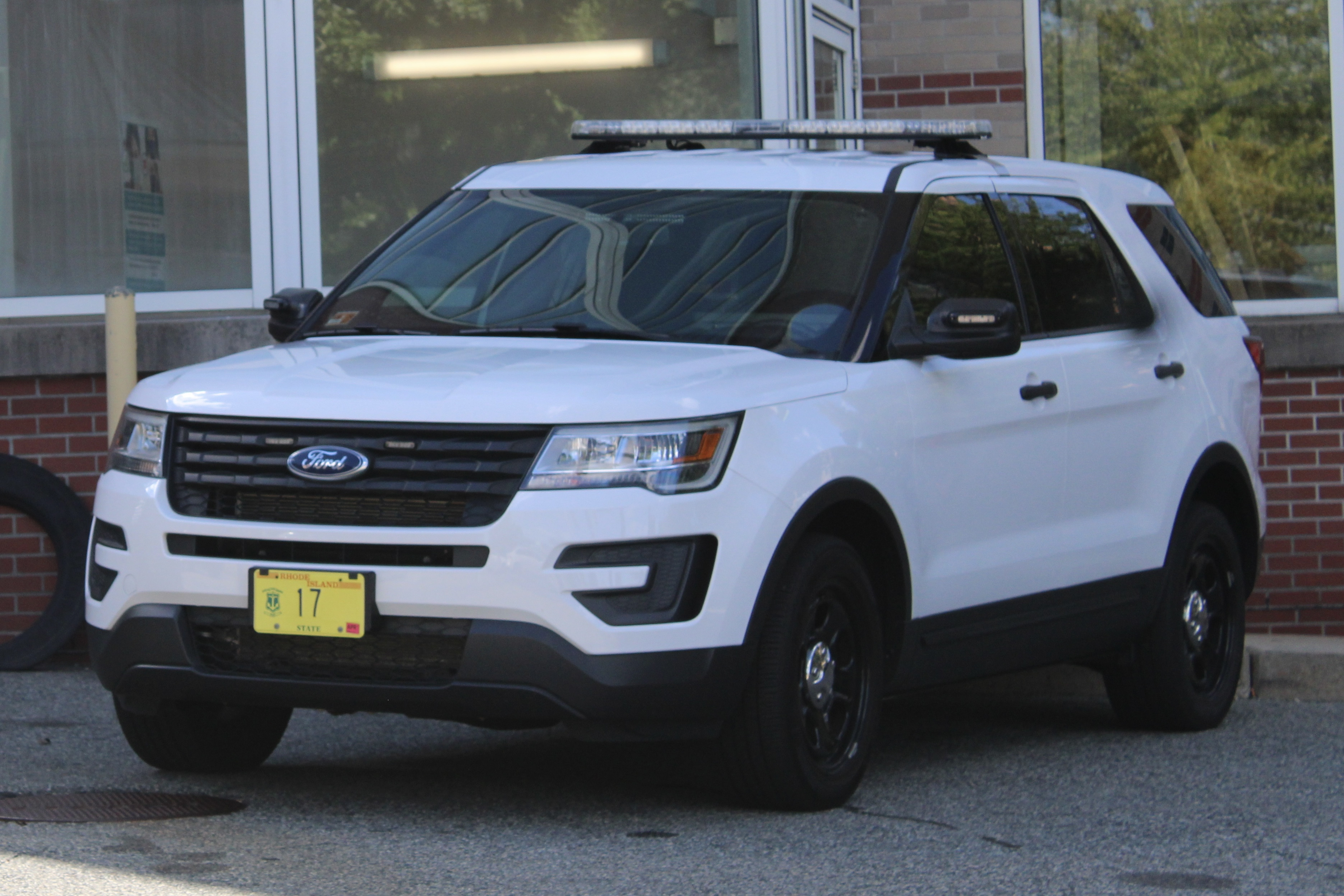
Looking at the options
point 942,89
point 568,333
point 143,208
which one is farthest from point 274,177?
point 568,333

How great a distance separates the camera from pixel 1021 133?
35.1 feet

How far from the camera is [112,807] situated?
222 inches

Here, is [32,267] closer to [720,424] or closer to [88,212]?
[88,212]

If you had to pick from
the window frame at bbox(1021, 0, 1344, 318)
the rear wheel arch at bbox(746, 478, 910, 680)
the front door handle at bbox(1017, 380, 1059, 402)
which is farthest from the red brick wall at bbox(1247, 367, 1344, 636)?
the rear wheel arch at bbox(746, 478, 910, 680)

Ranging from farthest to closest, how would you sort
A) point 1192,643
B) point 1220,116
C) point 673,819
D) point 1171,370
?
point 1220,116, point 1192,643, point 1171,370, point 673,819

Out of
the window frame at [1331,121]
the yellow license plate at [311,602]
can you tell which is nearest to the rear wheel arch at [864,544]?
the yellow license plate at [311,602]

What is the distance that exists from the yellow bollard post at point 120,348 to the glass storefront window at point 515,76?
69.5 inches

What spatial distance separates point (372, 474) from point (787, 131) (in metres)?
2.23

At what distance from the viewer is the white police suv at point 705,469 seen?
200 inches

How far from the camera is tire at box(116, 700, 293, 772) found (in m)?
5.94

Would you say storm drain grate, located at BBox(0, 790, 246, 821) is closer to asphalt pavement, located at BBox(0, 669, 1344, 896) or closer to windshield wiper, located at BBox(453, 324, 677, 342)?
asphalt pavement, located at BBox(0, 669, 1344, 896)

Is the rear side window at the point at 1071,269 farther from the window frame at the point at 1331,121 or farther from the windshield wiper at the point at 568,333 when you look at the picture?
the window frame at the point at 1331,121

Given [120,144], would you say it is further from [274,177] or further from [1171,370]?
[1171,370]

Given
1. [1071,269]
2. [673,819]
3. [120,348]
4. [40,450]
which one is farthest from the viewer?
[40,450]
